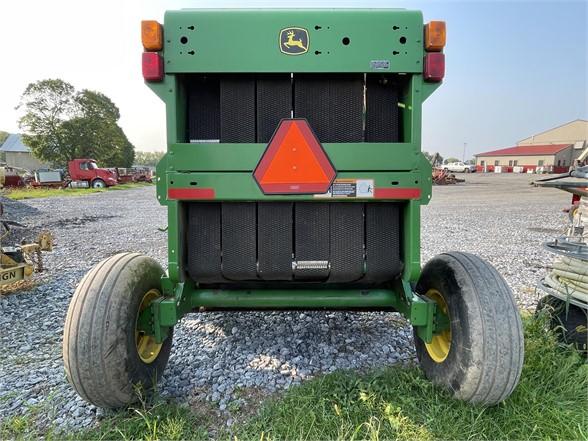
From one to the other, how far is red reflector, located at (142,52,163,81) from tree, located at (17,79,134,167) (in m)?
44.3

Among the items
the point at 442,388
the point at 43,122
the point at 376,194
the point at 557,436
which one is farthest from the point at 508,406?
the point at 43,122

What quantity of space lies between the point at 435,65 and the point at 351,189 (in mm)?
924

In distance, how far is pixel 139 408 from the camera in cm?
225

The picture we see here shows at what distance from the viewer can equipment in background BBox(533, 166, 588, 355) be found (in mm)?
2764

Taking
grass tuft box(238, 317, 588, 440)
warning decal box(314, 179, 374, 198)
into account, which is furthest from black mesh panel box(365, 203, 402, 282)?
grass tuft box(238, 317, 588, 440)

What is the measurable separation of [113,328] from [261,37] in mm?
1943

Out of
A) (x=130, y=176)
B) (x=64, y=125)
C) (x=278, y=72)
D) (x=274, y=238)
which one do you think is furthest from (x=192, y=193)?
(x=64, y=125)

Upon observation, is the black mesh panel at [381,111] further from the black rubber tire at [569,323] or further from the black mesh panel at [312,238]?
the black rubber tire at [569,323]

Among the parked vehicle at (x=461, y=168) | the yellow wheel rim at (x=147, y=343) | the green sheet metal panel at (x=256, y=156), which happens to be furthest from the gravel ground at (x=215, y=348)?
the parked vehicle at (x=461, y=168)

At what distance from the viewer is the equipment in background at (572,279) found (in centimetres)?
276

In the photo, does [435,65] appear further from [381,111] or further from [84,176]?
[84,176]

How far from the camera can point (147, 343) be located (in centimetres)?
250

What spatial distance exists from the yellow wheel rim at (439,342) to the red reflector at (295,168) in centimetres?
110

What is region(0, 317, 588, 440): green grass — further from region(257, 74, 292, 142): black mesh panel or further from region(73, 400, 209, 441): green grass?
region(257, 74, 292, 142): black mesh panel
